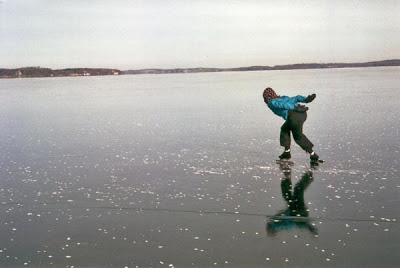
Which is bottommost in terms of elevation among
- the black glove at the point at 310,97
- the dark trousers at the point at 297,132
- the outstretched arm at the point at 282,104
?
the dark trousers at the point at 297,132

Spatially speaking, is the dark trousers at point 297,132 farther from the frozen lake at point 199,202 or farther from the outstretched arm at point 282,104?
the frozen lake at point 199,202

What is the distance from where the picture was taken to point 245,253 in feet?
14.5

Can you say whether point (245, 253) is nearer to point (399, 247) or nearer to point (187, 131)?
point (399, 247)

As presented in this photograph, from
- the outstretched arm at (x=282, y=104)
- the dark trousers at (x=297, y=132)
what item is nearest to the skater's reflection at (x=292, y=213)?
the dark trousers at (x=297, y=132)

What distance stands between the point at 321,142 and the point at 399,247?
6.42 meters

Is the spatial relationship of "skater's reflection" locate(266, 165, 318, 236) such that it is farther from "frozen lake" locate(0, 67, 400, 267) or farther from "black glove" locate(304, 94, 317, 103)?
"black glove" locate(304, 94, 317, 103)

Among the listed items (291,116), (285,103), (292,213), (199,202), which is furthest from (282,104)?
(292,213)

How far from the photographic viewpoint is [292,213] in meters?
5.59

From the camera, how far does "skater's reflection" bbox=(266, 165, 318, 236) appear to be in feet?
16.7

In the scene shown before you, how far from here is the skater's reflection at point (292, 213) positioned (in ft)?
16.7

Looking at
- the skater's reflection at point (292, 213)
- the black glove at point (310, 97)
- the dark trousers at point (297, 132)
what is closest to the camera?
the skater's reflection at point (292, 213)

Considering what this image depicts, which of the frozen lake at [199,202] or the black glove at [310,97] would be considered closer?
the frozen lake at [199,202]

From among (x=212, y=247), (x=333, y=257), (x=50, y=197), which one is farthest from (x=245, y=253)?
(x=50, y=197)

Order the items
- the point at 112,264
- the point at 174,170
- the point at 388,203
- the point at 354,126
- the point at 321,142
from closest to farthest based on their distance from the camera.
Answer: the point at 112,264 < the point at 388,203 < the point at 174,170 < the point at 321,142 < the point at 354,126
